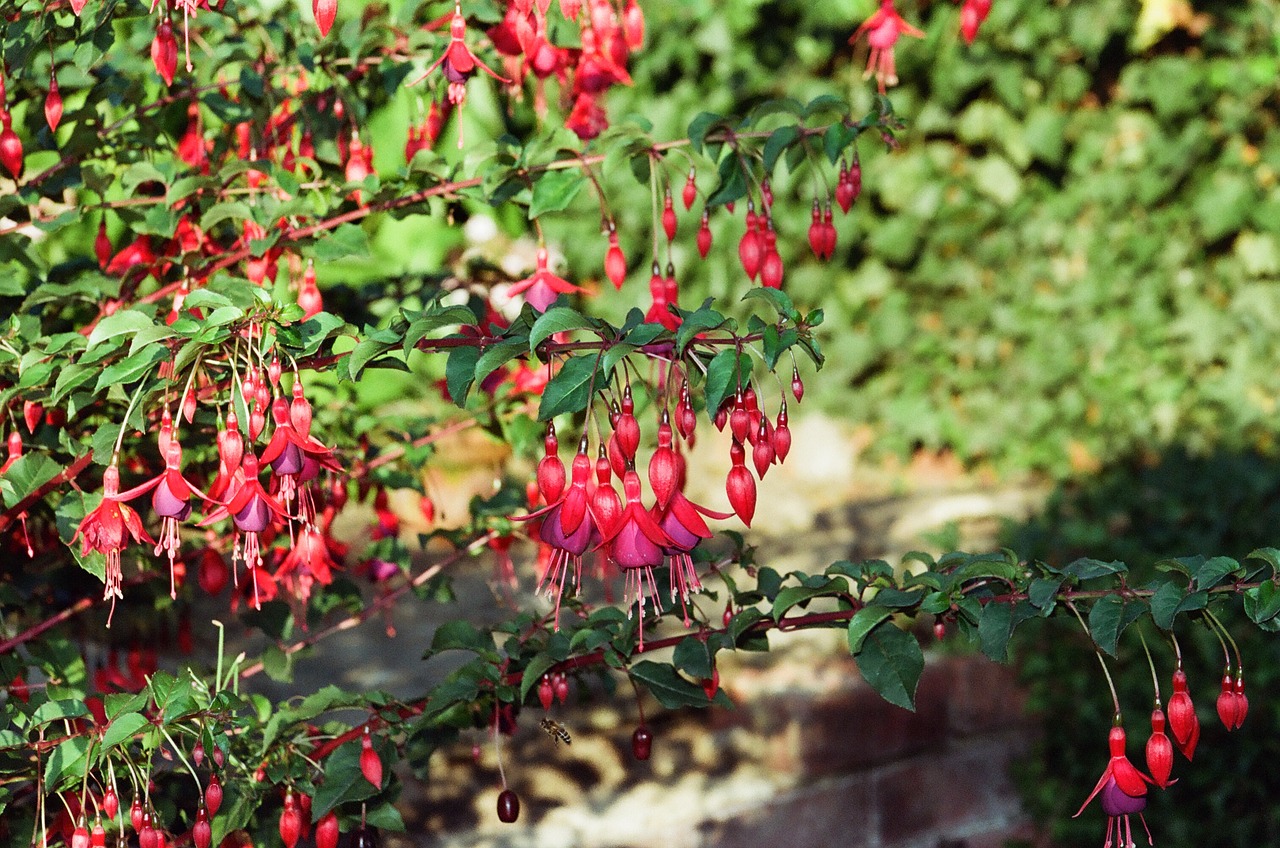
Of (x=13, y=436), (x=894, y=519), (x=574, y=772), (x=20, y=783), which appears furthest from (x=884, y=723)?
(x=13, y=436)

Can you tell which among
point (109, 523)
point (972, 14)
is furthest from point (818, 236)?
point (109, 523)

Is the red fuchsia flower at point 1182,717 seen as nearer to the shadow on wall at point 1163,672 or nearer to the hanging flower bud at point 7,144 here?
the shadow on wall at point 1163,672

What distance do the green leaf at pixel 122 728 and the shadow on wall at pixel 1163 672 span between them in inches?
60.6

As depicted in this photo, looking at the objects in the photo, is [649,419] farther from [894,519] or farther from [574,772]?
[574,772]

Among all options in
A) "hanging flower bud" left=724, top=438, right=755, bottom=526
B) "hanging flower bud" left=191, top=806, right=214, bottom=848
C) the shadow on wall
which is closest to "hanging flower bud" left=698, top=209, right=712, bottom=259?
"hanging flower bud" left=724, top=438, right=755, bottom=526

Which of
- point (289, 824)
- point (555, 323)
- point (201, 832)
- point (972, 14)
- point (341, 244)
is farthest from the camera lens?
point (972, 14)

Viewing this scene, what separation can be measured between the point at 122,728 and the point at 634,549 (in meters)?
0.42

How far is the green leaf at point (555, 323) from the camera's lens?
3.16 feet

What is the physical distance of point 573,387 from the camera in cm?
98

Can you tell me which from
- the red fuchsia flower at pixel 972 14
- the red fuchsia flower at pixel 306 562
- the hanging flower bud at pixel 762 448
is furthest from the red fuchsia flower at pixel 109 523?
the red fuchsia flower at pixel 972 14

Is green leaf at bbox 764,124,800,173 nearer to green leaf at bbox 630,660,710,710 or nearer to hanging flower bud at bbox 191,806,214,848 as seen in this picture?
green leaf at bbox 630,660,710,710

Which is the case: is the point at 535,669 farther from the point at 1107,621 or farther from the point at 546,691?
the point at 1107,621

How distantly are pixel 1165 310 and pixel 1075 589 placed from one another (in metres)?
2.69

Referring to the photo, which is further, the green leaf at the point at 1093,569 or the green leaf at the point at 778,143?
the green leaf at the point at 778,143
